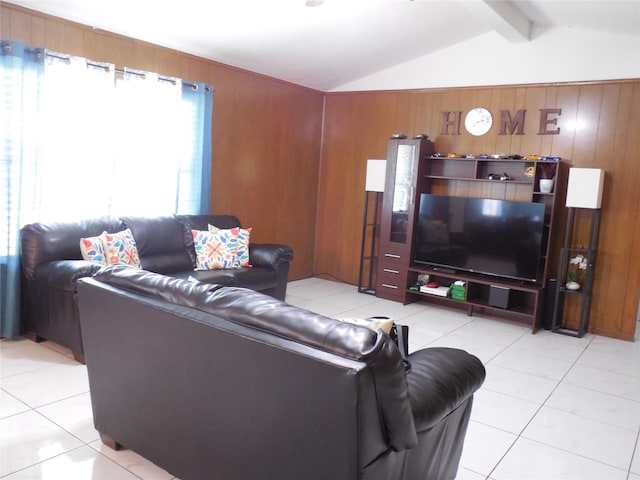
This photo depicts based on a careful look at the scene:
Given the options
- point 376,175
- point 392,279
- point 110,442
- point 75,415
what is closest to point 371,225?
point 376,175

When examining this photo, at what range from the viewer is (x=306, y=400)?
153 centimetres

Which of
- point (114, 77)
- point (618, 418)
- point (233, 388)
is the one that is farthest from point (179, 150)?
point (618, 418)

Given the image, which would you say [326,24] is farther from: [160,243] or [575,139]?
[575,139]

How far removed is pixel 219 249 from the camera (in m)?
4.57

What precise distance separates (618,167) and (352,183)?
2.83 meters

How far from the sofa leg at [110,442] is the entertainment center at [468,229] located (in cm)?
363

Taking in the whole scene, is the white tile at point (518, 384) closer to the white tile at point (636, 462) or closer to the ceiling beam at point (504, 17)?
the white tile at point (636, 462)

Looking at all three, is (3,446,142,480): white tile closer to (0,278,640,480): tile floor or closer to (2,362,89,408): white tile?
(0,278,640,480): tile floor

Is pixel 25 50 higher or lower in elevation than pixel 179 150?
higher

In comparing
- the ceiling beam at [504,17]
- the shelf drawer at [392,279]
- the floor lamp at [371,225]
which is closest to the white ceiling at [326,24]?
the ceiling beam at [504,17]

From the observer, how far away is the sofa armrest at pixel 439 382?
1.74 metres

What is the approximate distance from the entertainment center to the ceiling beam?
3.68 feet

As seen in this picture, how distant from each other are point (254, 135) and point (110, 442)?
150 inches

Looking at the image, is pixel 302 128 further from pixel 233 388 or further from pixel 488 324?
pixel 233 388
